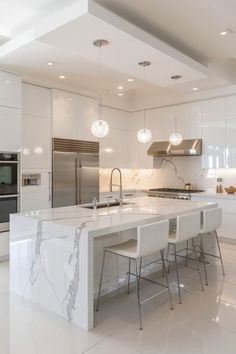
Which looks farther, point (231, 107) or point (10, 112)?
point (231, 107)

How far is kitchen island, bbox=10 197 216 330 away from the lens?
2605mm

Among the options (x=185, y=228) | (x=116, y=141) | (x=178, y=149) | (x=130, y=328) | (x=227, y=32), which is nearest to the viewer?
(x=130, y=328)

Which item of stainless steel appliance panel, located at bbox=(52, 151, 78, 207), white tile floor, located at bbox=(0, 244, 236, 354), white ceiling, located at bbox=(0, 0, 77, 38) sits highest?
white ceiling, located at bbox=(0, 0, 77, 38)

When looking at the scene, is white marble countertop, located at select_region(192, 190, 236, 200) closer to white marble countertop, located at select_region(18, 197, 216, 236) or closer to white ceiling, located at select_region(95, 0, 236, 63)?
white marble countertop, located at select_region(18, 197, 216, 236)

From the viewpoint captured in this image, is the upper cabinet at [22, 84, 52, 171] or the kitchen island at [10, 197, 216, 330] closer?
the kitchen island at [10, 197, 216, 330]

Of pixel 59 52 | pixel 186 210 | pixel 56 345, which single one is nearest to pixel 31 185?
pixel 59 52

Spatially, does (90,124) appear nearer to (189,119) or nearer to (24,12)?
(189,119)

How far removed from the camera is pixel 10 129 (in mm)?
4461

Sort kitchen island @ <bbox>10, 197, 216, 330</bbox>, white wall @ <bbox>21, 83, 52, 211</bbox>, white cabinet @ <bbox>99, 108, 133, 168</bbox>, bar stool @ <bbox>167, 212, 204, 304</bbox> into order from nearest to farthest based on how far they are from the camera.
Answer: kitchen island @ <bbox>10, 197, 216, 330</bbox> → bar stool @ <bbox>167, 212, 204, 304</bbox> → white wall @ <bbox>21, 83, 52, 211</bbox> → white cabinet @ <bbox>99, 108, 133, 168</bbox>

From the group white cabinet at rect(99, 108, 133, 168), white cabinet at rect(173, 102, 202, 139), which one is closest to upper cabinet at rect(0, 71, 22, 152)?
white cabinet at rect(99, 108, 133, 168)

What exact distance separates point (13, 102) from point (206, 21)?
9.52ft

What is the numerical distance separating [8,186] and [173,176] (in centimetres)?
372

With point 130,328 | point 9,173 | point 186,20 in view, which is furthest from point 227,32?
point 9,173

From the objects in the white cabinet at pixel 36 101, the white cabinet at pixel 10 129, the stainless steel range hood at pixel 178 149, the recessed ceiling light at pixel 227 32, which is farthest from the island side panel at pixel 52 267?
the stainless steel range hood at pixel 178 149
